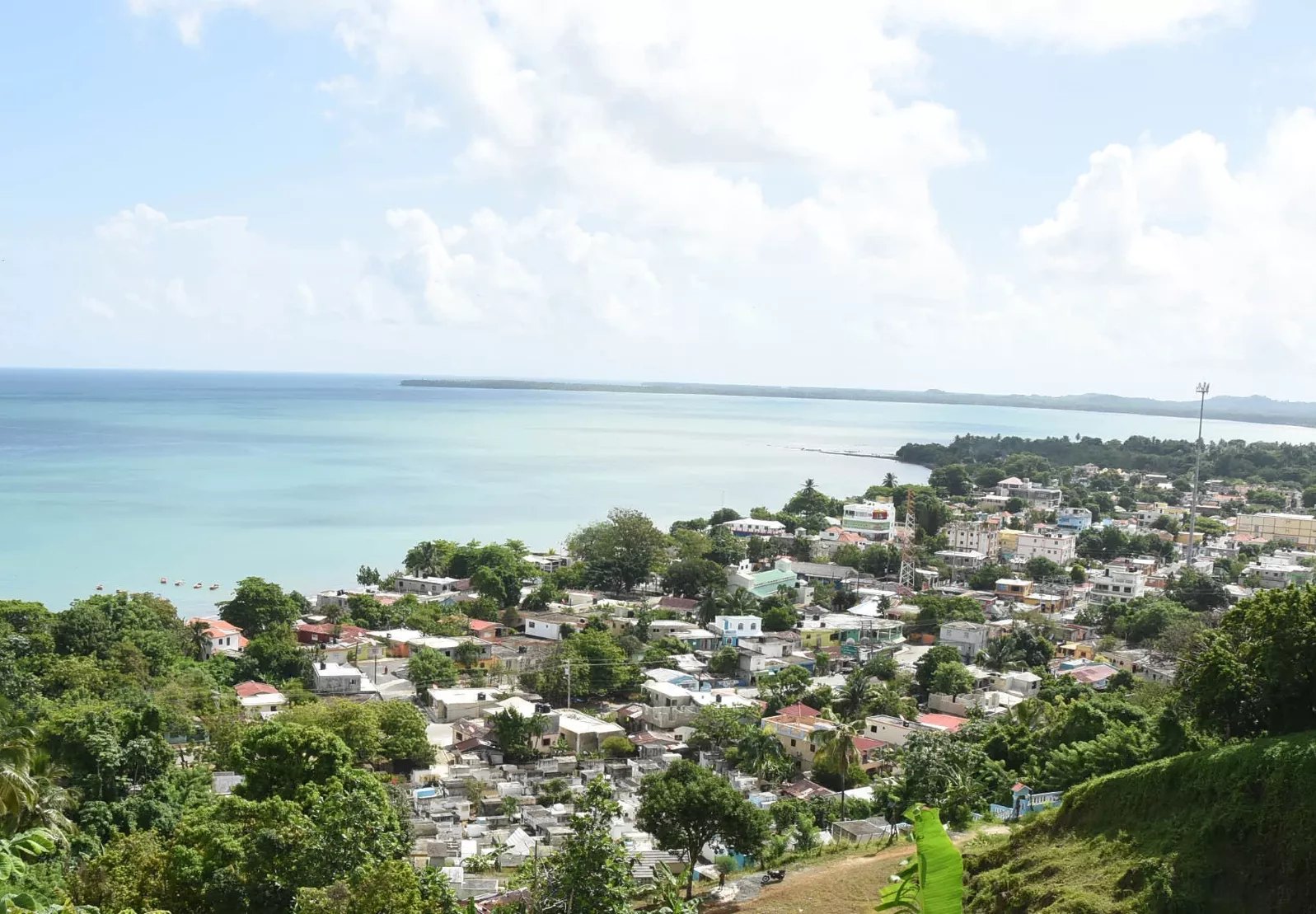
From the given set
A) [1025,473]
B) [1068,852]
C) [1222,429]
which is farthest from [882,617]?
[1222,429]

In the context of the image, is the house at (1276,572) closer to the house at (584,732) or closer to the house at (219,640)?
the house at (584,732)

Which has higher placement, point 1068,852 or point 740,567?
point 1068,852

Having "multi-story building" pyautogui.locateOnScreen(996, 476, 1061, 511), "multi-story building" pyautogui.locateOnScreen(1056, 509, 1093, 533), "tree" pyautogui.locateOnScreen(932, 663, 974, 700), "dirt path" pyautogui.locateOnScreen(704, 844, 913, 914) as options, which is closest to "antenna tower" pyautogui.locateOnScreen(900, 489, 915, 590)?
"multi-story building" pyautogui.locateOnScreen(1056, 509, 1093, 533)

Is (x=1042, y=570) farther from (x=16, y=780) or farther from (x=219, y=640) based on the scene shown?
(x=16, y=780)

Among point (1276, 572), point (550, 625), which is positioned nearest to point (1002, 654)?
point (550, 625)

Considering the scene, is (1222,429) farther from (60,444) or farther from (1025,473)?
(60,444)

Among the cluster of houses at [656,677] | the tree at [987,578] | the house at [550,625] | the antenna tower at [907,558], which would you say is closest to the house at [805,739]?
the cluster of houses at [656,677]
